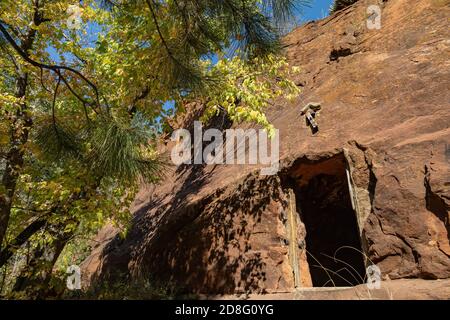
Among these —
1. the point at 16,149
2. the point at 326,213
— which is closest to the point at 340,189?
the point at 326,213

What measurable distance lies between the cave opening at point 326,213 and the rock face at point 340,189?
4 cm

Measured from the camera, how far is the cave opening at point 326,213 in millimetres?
6398

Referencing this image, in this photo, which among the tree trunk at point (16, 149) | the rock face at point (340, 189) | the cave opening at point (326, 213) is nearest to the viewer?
the rock face at point (340, 189)

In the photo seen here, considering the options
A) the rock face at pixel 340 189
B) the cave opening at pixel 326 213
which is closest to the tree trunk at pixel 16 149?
the rock face at pixel 340 189

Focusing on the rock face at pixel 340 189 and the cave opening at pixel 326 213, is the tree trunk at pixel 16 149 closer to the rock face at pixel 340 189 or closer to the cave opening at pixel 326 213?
the rock face at pixel 340 189

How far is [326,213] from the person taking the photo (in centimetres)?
876

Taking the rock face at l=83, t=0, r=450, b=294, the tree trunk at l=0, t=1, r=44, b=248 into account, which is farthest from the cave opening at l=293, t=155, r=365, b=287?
the tree trunk at l=0, t=1, r=44, b=248

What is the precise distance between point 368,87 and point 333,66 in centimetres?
205

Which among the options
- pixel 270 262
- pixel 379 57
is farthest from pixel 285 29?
pixel 379 57

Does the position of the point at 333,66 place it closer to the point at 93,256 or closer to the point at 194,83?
the point at 194,83

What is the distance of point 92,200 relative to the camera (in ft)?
17.3

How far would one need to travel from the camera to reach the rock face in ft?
14.2

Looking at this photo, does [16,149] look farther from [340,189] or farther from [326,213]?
[326,213]

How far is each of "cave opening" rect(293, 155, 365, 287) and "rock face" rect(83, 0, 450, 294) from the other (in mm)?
39
